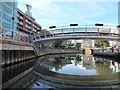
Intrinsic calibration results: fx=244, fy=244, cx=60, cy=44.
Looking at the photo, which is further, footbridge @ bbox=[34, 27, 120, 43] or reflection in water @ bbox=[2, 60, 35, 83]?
footbridge @ bbox=[34, 27, 120, 43]

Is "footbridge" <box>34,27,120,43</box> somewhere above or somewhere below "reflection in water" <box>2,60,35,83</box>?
above

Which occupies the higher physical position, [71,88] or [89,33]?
[89,33]

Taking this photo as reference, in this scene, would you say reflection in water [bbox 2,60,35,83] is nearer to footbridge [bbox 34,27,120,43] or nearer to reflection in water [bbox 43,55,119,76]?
reflection in water [bbox 43,55,119,76]

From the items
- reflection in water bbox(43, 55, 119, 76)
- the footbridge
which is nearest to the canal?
reflection in water bbox(43, 55, 119, 76)

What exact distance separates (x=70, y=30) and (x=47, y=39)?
7.43m

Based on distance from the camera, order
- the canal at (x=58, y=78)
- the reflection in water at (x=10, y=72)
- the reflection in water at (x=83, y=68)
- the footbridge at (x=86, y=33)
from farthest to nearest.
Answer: the footbridge at (x=86, y=33) → the reflection in water at (x=83, y=68) → the reflection in water at (x=10, y=72) → the canal at (x=58, y=78)

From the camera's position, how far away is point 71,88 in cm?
1358

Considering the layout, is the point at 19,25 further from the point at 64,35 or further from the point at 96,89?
the point at 96,89

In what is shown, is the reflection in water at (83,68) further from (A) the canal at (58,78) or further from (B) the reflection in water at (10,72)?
(B) the reflection in water at (10,72)

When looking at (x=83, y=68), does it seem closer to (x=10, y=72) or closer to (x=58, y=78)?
(x=58, y=78)

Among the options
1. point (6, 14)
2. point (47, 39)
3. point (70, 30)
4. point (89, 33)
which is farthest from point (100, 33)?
point (6, 14)

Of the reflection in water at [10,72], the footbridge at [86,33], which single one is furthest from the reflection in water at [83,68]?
the footbridge at [86,33]

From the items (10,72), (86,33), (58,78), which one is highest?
(86,33)

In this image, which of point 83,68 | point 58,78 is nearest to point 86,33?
point 83,68
